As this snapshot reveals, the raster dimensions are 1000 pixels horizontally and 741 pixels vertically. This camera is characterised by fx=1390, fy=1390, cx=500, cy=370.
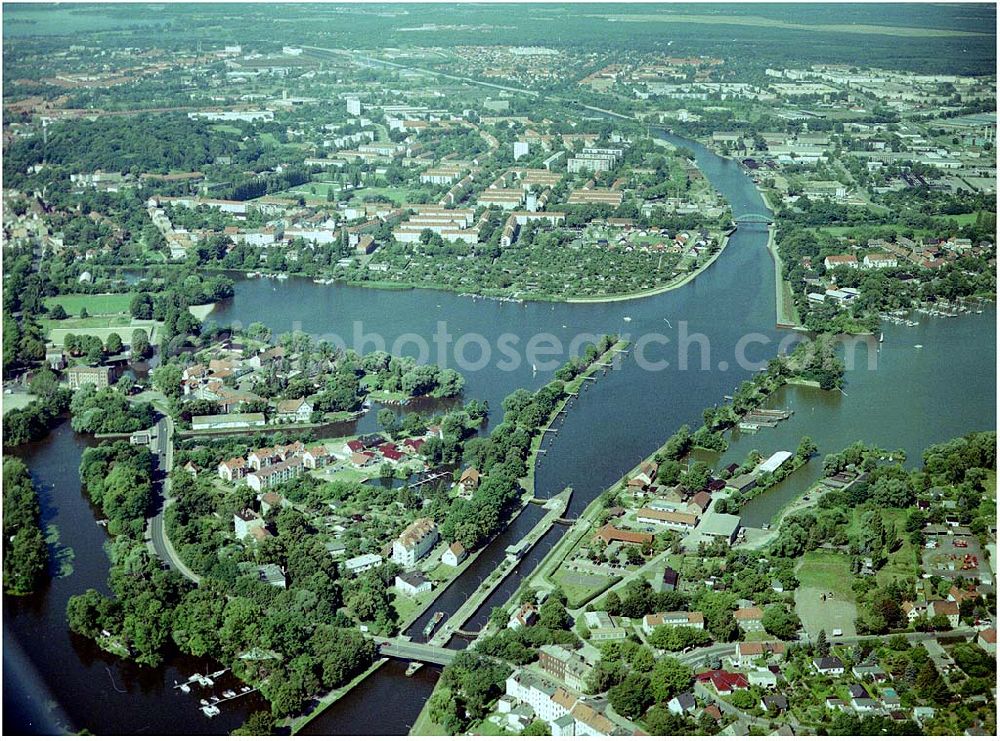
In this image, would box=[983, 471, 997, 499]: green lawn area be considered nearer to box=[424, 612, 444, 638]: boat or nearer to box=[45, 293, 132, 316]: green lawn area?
box=[424, 612, 444, 638]: boat

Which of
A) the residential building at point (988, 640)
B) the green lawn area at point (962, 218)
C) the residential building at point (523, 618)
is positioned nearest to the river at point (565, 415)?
the residential building at point (523, 618)

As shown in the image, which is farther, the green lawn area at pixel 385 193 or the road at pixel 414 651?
the green lawn area at pixel 385 193

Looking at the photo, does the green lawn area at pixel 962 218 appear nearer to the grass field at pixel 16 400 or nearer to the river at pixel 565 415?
the river at pixel 565 415

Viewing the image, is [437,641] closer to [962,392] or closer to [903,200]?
[962,392]

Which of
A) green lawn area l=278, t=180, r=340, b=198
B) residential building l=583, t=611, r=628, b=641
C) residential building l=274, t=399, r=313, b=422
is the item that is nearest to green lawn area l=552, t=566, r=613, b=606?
residential building l=583, t=611, r=628, b=641

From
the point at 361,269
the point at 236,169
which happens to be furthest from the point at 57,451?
the point at 236,169

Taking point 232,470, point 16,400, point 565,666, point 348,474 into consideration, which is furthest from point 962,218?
point 565,666
